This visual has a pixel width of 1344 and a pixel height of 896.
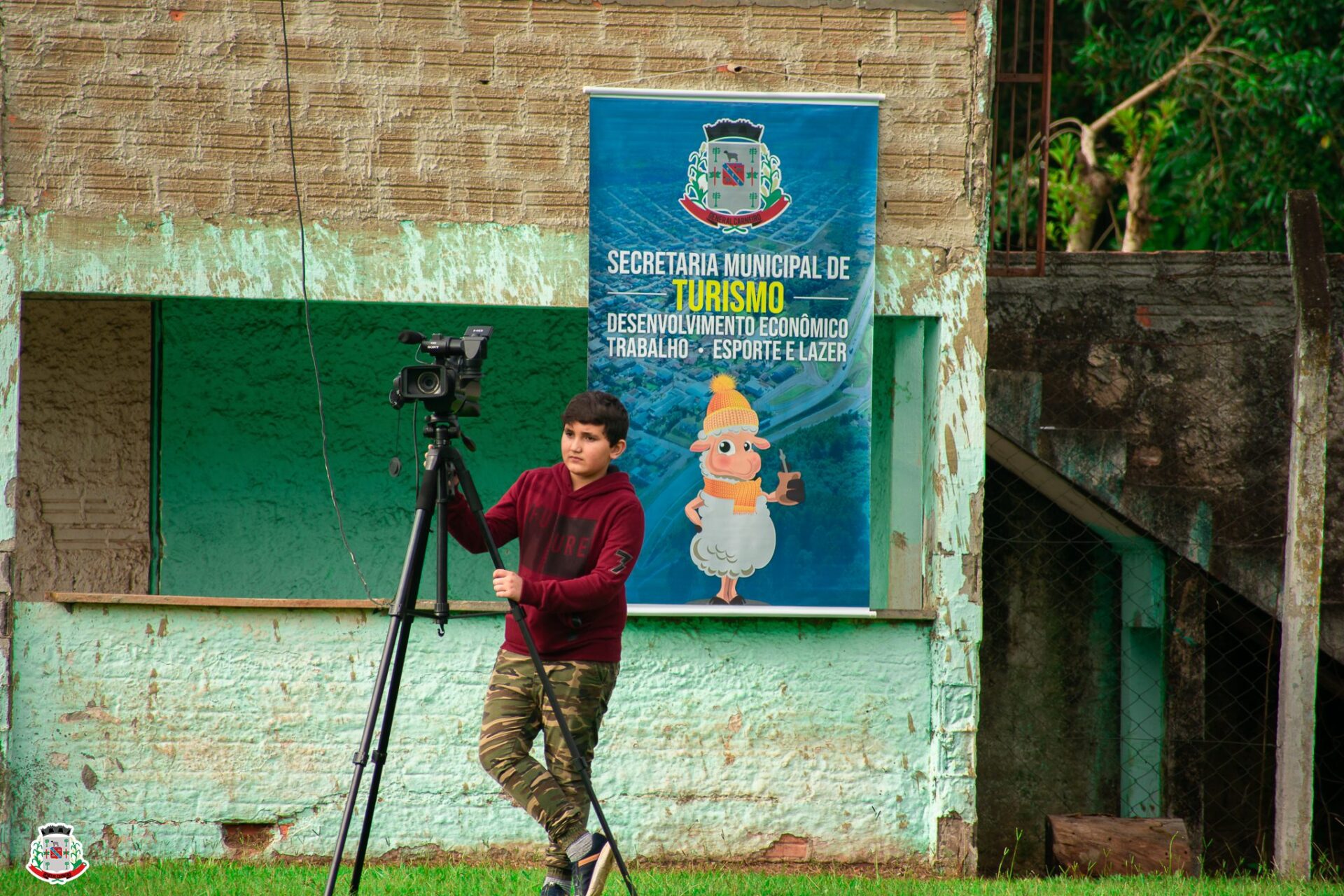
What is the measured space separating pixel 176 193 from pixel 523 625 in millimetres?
2762

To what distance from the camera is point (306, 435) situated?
7.45 metres

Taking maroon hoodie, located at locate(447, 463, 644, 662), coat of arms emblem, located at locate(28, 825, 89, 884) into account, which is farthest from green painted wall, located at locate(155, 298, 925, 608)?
maroon hoodie, located at locate(447, 463, 644, 662)

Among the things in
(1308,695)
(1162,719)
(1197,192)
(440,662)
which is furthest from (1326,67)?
(440,662)

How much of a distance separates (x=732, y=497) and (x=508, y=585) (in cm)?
196

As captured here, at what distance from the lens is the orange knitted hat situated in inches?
232

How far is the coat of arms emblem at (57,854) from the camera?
5.42 metres

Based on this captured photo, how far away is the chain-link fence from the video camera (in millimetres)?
3396

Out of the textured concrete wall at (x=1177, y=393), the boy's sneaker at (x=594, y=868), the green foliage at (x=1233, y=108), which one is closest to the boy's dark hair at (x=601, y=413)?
the boy's sneaker at (x=594, y=868)

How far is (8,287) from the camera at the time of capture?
5.70 meters

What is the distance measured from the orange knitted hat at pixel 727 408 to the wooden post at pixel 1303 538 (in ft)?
7.49

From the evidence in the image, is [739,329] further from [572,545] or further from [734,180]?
[572,545]

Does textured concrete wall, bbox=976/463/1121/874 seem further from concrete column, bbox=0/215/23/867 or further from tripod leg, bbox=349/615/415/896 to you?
concrete column, bbox=0/215/23/867

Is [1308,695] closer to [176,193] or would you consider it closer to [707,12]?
[707,12]

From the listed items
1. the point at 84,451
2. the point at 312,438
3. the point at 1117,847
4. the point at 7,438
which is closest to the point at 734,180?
the point at 312,438
